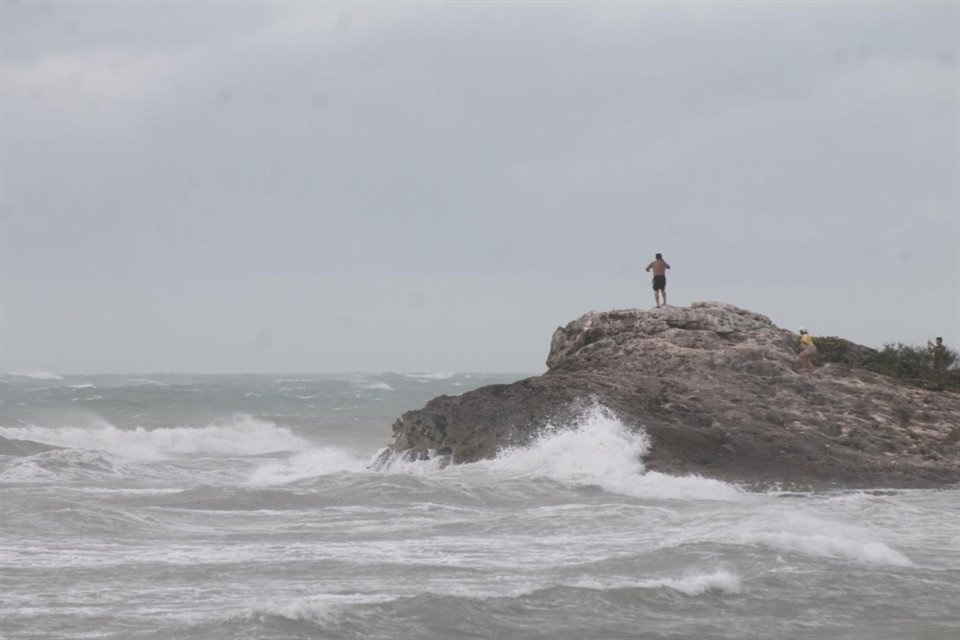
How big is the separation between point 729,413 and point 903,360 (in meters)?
5.43

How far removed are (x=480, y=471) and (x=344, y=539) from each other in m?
5.26

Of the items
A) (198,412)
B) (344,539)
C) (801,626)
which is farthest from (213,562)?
(198,412)

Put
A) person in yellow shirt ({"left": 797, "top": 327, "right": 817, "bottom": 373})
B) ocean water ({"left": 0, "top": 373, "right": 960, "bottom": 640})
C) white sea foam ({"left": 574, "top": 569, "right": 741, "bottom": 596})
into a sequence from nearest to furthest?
ocean water ({"left": 0, "top": 373, "right": 960, "bottom": 640}) → white sea foam ({"left": 574, "top": 569, "right": 741, "bottom": 596}) → person in yellow shirt ({"left": 797, "top": 327, "right": 817, "bottom": 373})

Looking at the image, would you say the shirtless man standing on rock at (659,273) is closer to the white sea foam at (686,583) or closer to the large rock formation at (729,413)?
the large rock formation at (729,413)

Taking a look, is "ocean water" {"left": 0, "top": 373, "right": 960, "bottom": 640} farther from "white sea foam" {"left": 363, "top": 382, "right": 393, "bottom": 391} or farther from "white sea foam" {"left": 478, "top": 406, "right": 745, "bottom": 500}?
"white sea foam" {"left": 363, "top": 382, "right": 393, "bottom": 391}

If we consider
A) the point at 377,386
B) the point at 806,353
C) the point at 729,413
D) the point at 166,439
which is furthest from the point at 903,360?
the point at 377,386

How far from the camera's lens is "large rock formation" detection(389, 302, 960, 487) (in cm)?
2003

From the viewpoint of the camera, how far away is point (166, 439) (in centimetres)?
4212

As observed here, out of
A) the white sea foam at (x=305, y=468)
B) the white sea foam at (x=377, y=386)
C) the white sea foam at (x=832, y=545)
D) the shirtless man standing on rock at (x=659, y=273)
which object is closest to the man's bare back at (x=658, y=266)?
the shirtless man standing on rock at (x=659, y=273)

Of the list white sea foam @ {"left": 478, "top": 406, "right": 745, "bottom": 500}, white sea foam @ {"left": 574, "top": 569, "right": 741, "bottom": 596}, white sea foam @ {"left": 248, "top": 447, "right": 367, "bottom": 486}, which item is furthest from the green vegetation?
white sea foam @ {"left": 574, "top": 569, "right": 741, "bottom": 596}

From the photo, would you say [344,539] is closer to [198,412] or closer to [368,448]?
[368,448]

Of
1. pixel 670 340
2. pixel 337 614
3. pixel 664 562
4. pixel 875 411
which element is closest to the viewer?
pixel 337 614

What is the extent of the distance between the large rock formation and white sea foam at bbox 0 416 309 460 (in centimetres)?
1792

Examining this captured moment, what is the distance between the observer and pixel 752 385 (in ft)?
72.4
